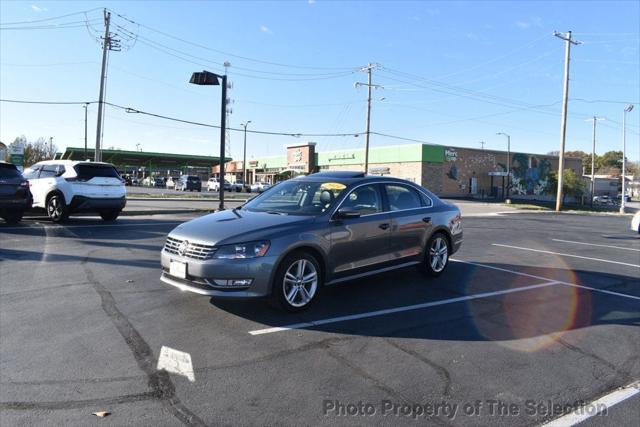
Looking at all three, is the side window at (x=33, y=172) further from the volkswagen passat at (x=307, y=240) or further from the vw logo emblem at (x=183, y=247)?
the vw logo emblem at (x=183, y=247)

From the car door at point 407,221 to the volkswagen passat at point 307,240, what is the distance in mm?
14

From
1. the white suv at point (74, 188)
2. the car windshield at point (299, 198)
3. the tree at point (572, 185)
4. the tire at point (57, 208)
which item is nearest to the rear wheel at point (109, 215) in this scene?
the white suv at point (74, 188)

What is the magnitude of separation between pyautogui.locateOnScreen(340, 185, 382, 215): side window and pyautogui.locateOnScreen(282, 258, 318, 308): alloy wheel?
3.22 feet

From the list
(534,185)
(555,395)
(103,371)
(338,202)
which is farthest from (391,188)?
(534,185)

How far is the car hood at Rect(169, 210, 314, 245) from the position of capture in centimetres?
502

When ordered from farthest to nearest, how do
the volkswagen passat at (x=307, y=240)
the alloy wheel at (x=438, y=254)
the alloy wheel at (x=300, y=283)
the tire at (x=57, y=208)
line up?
the tire at (x=57, y=208) → the alloy wheel at (x=438, y=254) → the alloy wheel at (x=300, y=283) → the volkswagen passat at (x=307, y=240)

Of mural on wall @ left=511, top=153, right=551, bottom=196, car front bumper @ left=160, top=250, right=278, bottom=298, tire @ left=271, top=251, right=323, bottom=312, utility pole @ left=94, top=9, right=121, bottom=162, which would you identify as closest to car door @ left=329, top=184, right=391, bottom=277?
tire @ left=271, top=251, right=323, bottom=312

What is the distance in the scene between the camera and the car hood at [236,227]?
502cm

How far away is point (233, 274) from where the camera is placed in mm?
4863

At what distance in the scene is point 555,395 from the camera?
11.9 feet

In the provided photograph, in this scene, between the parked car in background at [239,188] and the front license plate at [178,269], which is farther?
the parked car in background at [239,188]

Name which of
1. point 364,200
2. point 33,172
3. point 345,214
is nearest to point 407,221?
point 364,200

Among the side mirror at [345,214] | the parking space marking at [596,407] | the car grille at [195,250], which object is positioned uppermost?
the side mirror at [345,214]

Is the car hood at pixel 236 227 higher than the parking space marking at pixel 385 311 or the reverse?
higher
